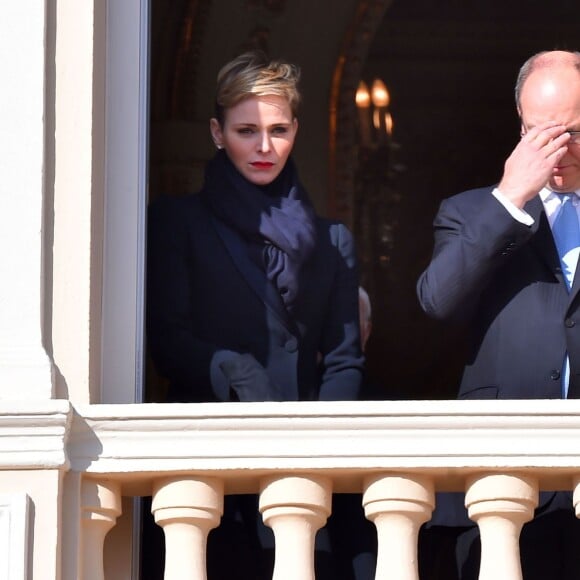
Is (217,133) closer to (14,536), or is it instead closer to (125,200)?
(125,200)

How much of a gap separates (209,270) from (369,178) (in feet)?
6.97

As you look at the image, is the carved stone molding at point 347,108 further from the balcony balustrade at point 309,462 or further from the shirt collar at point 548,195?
the balcony balustrade at point 309,462

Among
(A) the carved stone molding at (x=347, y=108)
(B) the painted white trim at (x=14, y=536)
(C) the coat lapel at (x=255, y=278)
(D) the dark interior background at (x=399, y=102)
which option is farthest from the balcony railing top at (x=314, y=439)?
(A) the carved stone molding at (x=347, y=108)

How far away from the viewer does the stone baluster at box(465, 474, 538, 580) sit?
4105 mm

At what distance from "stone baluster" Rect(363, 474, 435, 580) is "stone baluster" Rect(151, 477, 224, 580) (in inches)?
11.3

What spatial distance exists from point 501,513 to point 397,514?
0.19 metres

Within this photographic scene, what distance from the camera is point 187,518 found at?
4.13m

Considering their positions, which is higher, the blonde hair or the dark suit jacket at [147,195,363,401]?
the blonde hair

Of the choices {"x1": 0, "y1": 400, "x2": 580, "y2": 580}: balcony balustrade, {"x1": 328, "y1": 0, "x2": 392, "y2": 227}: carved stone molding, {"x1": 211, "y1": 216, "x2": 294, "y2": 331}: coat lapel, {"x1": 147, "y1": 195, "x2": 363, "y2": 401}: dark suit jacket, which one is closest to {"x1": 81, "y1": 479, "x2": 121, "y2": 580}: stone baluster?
{"x1": 0, "y1": 400, "x2": 580, "y2": 580}: balcony balustrade

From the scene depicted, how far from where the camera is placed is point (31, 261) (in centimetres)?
422

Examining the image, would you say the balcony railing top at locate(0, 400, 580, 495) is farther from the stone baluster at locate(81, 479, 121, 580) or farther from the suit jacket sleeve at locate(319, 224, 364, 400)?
the suit jacket sleeve at locate(319, 224, 364, 400)

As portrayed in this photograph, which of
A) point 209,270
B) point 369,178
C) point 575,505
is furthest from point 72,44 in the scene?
point 369,178

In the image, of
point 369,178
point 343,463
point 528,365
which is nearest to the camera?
point 343,463

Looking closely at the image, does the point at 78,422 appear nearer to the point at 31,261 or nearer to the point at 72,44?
the point at 31,261
